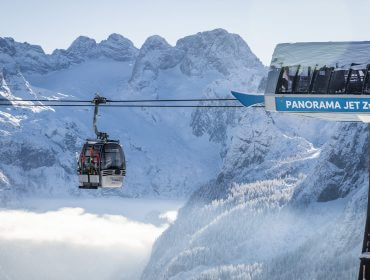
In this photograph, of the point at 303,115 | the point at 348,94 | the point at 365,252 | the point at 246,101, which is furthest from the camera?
the point at 246,101

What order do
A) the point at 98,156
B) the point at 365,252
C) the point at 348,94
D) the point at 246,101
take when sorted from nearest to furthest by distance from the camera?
the point at 365,252 < the point at 348,94 < the point at 246,101 < the point at 98,156

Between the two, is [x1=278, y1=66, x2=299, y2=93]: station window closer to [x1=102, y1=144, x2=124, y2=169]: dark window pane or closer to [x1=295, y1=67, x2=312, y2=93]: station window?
[x1=295, y1=67, x2=312, y2=93]: station window

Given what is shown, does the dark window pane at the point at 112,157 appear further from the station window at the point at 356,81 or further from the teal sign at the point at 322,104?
the station window at the point at 356,81

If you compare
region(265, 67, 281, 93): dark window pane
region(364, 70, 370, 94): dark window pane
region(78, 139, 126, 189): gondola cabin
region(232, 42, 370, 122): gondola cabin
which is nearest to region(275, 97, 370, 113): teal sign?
region(232, 42, 370, 122): gondola cabin

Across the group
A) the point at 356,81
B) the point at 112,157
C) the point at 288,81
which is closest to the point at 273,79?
the point at 288,81

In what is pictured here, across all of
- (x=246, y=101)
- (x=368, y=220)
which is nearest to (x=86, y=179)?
(x=246, y=101)

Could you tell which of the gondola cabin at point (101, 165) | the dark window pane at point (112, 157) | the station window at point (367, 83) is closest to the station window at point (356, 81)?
the station window at point (367, 83)

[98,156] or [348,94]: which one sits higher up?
[348,94]

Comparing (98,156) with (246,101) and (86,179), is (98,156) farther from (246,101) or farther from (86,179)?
(246,101)
